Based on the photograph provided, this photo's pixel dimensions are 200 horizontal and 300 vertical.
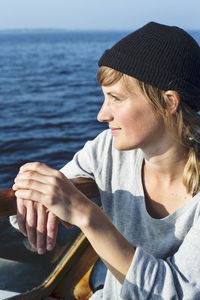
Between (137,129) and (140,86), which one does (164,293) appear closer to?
(137,129)

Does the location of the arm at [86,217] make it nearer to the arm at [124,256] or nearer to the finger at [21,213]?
the arm at [124,256]

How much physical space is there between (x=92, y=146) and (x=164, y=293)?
965 mm

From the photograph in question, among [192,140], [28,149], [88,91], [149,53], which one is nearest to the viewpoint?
[149,53]

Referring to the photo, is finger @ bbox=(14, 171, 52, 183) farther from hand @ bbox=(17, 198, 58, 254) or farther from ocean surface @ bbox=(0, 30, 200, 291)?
ocean surface @ bbox=(0, 30, 200, 291)

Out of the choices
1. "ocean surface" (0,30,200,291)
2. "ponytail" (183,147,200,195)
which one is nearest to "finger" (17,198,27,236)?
"ocean surface" (0,30,200,291)

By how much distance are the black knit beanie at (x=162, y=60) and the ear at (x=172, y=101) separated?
26 mm

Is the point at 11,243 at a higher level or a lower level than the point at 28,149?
higher

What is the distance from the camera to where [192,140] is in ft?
7.75

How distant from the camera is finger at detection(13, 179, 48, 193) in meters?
1.92

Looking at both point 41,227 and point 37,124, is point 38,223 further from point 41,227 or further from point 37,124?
point 37,124

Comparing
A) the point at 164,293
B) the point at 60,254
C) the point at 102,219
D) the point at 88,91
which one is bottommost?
the point at 88,91

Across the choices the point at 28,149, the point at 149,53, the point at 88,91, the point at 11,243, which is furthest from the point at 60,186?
the point at 88,91

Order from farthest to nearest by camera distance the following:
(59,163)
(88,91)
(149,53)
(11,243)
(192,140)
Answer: (88,91) → (59,163) → (11,243) → (192,140) → (149,53)

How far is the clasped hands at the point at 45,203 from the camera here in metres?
1.90
